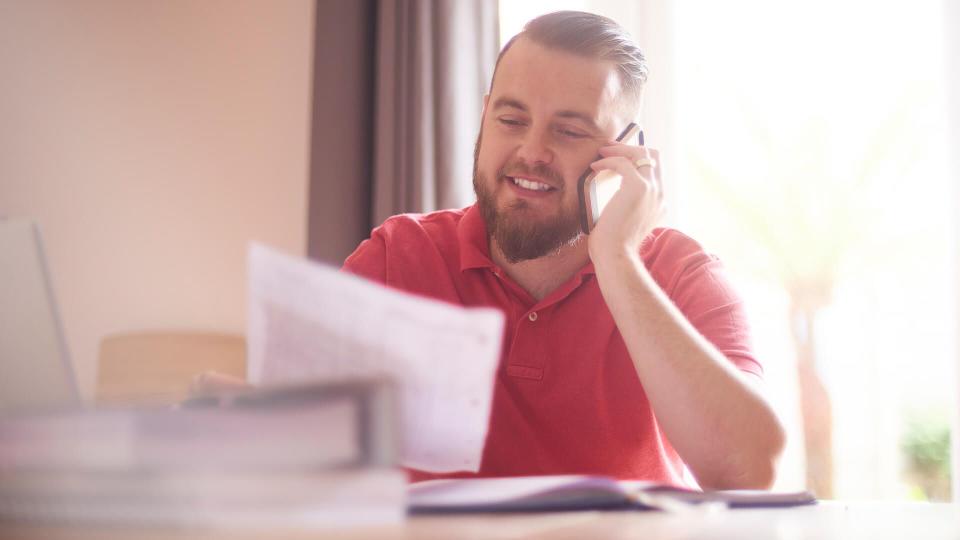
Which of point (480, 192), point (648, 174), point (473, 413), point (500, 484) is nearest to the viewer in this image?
point (473, 413)

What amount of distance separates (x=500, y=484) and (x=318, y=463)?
0.91 ft

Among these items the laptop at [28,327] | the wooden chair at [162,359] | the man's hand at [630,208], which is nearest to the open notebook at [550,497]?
the laptop at [28,327]

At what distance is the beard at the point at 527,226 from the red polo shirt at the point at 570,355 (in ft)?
0.16

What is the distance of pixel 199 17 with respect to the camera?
3.16 meters

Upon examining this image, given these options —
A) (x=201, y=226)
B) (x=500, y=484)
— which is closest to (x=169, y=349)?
(x=201, y=226)

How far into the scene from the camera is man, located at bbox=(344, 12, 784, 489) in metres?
1.10

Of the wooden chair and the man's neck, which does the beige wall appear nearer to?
the wooden chair

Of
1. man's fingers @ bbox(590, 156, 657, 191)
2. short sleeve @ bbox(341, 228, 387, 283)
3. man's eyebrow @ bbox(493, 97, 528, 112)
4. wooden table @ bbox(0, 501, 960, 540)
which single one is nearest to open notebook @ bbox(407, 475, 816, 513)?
wooden table @ bbox(0, 501, 960, 540)

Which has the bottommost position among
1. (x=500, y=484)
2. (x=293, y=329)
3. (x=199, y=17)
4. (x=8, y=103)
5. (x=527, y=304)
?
(x=500, y=484)

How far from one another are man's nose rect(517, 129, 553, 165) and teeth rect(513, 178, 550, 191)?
5 cm

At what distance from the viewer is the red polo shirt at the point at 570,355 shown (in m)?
1.30

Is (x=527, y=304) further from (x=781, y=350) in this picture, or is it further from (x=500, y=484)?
(x=781, y=350)

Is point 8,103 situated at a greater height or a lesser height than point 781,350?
greater

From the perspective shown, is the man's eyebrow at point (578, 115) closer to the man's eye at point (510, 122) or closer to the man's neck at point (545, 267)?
the man's eye at point (510, 122)
